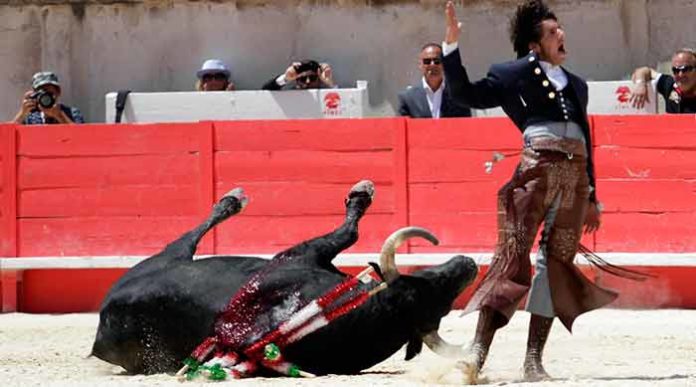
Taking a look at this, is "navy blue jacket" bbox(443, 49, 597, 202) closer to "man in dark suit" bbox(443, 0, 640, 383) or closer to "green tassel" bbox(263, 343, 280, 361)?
"man in dark suit" bbox(443, 0, 640, 383)

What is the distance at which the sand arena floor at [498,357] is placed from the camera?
229 inches

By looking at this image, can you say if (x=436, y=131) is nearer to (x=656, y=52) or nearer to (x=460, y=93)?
(x=656, y=52)

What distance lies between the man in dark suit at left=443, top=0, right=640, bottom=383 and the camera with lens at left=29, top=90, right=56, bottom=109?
5327 millimetres

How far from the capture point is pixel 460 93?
587cm

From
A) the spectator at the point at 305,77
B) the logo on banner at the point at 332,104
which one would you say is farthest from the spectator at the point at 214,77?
the logo on banner at the point at 332,104

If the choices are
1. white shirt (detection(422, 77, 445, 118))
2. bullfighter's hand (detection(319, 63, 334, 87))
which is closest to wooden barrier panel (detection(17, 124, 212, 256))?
bullfighter's hand (detection(319, 63, 334, 87))

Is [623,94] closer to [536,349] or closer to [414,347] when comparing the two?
[536,349]

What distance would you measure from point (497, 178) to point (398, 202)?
64cm

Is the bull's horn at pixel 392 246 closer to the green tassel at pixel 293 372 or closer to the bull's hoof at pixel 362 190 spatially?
the green tassel at pixel 293 372

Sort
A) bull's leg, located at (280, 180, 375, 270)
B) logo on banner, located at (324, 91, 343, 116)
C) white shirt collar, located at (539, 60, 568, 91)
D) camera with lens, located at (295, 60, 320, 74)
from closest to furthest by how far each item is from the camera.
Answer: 1. white shirt collar, located at (539, 60, 568, 91)
2. bull's leg, located at (280, 180, 375, 270)
3. logo on banner, located at (324, 91, 343, 116)
4. camera with lens, located at (295, 60, 320, 74)

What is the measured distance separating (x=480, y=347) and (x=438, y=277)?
0.98 ft

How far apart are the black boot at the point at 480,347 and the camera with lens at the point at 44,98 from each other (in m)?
5.47

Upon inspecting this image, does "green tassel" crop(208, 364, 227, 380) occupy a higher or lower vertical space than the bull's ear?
lower

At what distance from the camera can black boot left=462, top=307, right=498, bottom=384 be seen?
5773mm
